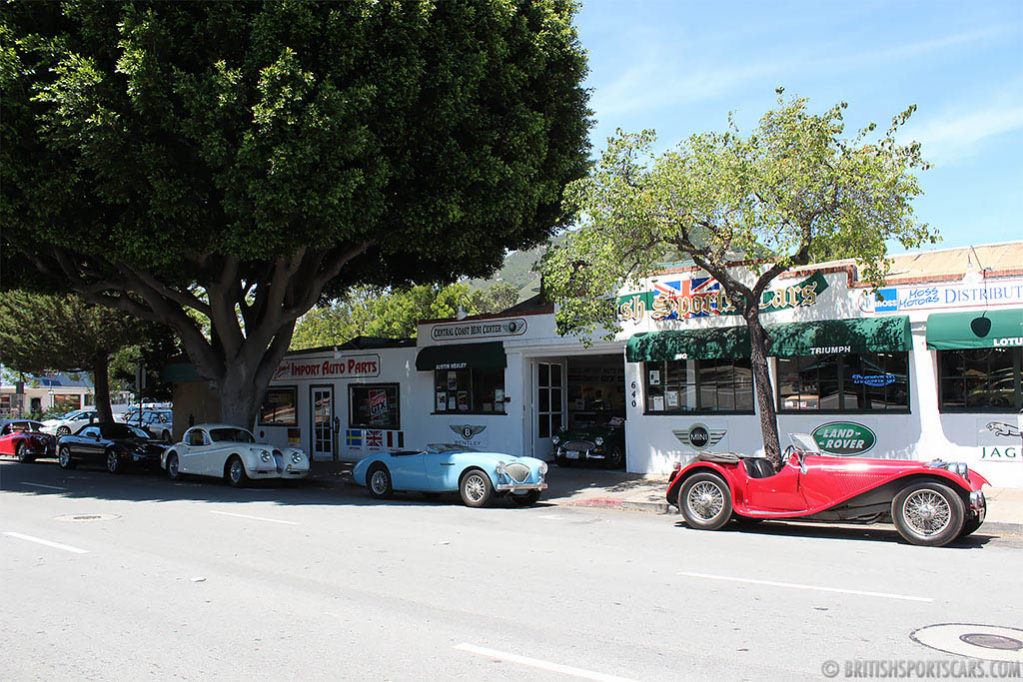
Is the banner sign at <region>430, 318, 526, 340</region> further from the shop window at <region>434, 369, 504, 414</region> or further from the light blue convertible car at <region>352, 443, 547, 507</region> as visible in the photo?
the light blue convertible car at <region>352, 443, 547, 507</region>

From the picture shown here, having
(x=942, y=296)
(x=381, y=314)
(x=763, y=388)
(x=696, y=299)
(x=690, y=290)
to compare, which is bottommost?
(x=763, y=388)

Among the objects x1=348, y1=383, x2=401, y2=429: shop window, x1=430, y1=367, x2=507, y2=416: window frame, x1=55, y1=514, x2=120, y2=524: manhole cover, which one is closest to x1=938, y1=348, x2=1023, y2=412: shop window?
x1=430, y1=367, x2=507, y2=416: window frame

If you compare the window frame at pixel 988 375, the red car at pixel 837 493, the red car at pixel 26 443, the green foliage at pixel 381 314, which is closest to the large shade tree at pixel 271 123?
the red car at pixel 837 493

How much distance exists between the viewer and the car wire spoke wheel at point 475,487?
45.9 feet

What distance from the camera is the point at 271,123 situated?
1342 centimetres

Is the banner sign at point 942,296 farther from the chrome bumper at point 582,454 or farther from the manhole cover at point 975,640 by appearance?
the manhole cover at point 975,640

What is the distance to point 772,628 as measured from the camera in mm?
6027

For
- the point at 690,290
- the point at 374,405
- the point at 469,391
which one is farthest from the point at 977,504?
the point at 374,405

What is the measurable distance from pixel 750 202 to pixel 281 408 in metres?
17.7

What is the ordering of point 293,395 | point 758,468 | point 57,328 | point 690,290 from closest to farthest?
point 758,468 → point 690,290 → point 293,395 → point 57,328

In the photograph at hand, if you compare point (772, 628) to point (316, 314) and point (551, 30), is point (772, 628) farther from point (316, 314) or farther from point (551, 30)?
point (316, 314)

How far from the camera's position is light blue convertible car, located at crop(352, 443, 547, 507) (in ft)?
45.8

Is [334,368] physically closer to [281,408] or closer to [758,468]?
[281,408]

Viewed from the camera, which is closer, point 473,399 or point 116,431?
point 473,399
